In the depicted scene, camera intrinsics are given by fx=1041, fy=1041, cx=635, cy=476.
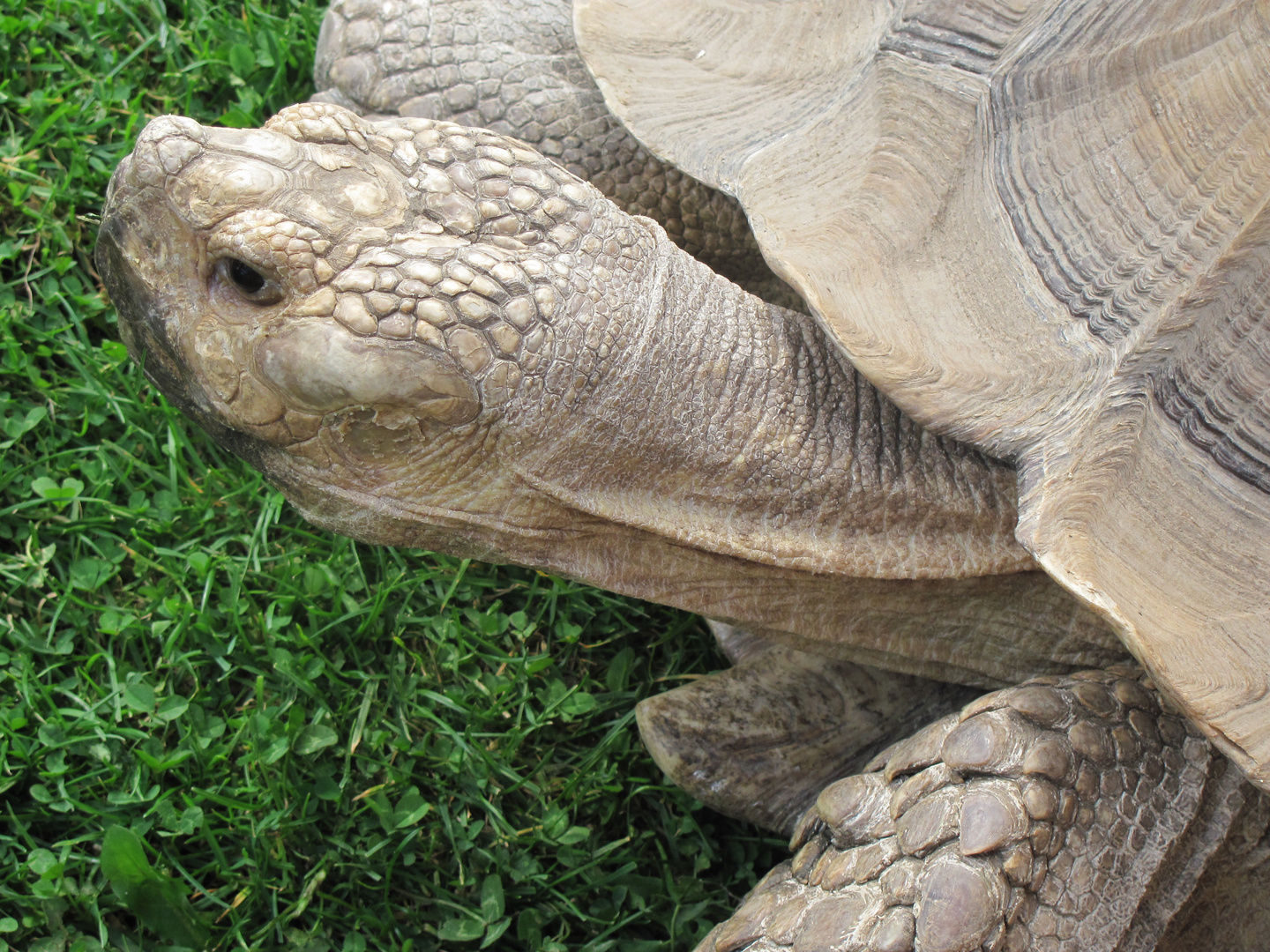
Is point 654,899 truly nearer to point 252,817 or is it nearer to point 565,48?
point 252,817

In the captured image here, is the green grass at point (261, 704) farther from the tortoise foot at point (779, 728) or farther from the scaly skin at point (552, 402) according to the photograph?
the scaly skin at point (552, 402)

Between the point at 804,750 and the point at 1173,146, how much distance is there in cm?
131

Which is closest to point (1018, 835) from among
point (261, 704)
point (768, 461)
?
point (768, 461)

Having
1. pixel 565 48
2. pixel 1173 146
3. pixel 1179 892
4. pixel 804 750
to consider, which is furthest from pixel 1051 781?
pixel 565 48

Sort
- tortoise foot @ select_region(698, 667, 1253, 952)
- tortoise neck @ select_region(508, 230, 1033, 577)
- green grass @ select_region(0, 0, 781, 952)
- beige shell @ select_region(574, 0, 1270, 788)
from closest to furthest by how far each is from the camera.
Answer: beige shell @ select_region(574, 0, 1270, 788) → tortoise foot @ select_region(698, 667, 1253, 952) → tortoise neck @ select_region(508, 230, 1033, 577) → green grass @ select_region(0, 0, 781, 952)

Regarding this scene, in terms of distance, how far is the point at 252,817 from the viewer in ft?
6.91

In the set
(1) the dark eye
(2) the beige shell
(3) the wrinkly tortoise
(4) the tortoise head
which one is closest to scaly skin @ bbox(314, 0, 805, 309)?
(3) the wrinkly tortoise

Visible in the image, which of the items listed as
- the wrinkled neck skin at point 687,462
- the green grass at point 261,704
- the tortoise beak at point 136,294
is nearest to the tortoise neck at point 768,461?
the wrinkled neck skin at point 687,462

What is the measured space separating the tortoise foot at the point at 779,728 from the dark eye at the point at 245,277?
3.85ft

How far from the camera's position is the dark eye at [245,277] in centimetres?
135

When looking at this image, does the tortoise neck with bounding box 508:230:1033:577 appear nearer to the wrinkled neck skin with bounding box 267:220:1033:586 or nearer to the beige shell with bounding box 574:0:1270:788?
the wrinkled neck skin with bounding box 267:220:1033:586

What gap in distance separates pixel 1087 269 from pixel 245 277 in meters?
1.12

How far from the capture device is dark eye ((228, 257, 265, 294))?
4.43ft

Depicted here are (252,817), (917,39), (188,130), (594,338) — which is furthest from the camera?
(252,817)
